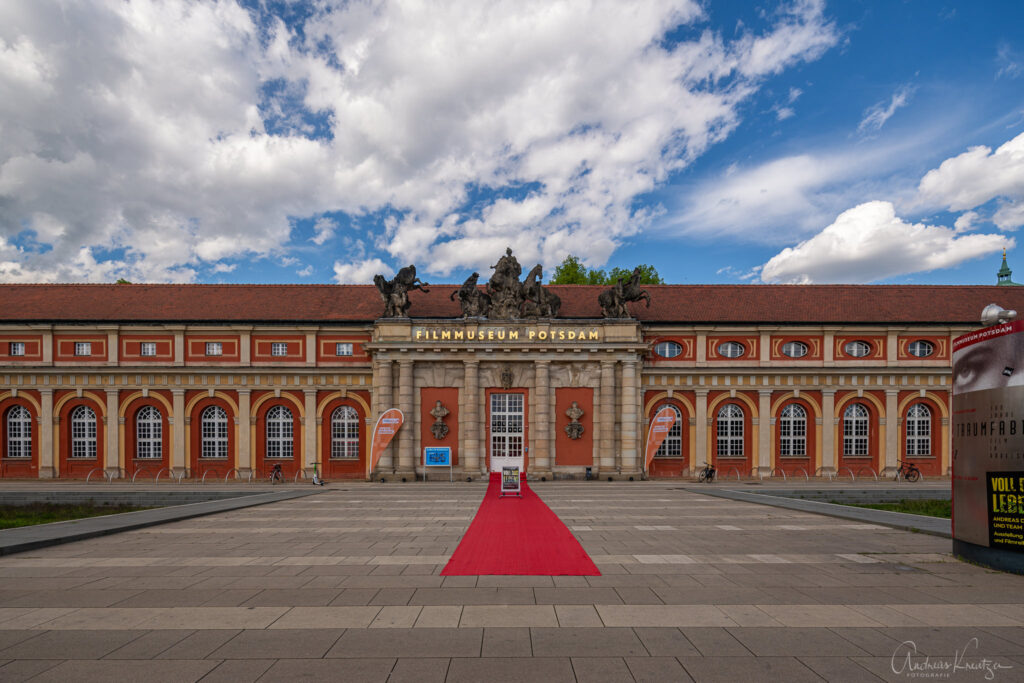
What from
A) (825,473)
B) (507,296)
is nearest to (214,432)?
(507,296)

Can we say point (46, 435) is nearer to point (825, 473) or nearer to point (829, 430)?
point (825, 473)

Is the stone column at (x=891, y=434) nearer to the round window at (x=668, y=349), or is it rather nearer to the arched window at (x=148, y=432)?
the round window at (x=668, y=349)

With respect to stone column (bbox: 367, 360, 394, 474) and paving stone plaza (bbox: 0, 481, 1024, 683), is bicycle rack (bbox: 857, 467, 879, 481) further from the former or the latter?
stone column (bbox: 367, 360, 394, 474)

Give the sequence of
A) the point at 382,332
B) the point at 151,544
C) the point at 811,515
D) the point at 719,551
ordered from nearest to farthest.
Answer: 1. the point at 719,551
2. the point at 151,544
3. the point at 811,515
4. the point at 382,332

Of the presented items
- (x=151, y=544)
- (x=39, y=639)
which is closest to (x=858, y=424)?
(x=151, y=544)

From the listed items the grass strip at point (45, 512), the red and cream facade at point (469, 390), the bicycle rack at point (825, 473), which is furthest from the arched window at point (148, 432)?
the bicycle rack at point (825, 473)

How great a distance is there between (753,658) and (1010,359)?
839cm

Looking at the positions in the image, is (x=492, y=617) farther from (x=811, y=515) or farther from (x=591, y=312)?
(x=591, y=312)

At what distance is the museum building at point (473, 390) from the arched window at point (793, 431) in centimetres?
9

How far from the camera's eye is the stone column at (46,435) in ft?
119

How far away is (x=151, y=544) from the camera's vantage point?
14.3 meters

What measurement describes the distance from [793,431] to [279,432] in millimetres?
34110

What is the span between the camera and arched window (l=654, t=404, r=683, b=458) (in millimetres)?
37031

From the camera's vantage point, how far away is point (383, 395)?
35438 mm
